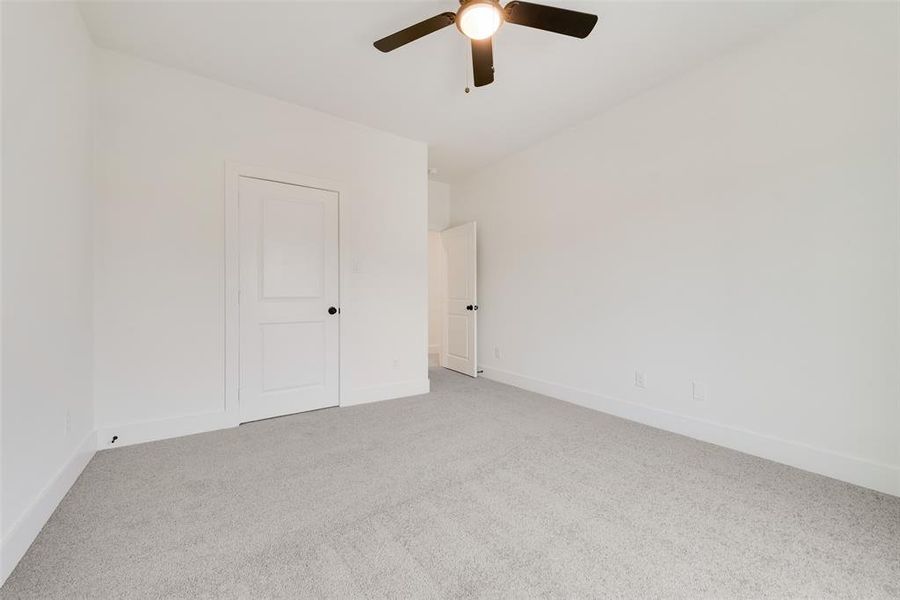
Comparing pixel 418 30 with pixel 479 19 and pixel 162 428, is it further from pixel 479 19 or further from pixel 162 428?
pixel 162 428

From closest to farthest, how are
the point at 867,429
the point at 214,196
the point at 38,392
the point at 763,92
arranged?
the point at 38,392 < the point at 867,429 < the point at 763,92 < the point at 214,196

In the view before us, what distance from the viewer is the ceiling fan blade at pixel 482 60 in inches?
77.2

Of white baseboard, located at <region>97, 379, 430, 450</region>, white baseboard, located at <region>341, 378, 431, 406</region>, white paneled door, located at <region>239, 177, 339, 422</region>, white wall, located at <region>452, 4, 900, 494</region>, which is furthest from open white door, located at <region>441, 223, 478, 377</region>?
white baseboard, located at <region>97, 379, 430, 450</region>

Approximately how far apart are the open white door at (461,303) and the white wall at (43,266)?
137 inches

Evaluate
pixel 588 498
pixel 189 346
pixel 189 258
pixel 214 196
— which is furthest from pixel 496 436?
pixel 214 196

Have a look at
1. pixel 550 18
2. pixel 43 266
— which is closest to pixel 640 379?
pixel 550 18

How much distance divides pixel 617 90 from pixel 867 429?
275 centimetres

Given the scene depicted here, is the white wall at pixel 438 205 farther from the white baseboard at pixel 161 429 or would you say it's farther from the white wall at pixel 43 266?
the white wall at pixel 43 266

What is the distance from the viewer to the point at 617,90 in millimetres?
2979

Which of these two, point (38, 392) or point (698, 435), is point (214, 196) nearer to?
point (38, 392)

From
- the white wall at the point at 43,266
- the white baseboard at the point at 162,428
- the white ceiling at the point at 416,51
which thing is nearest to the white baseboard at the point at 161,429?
the white baseboard at the point at 162,428

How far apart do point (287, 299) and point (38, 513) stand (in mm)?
1877

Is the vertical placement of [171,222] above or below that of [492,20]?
below

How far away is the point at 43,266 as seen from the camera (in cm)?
172
